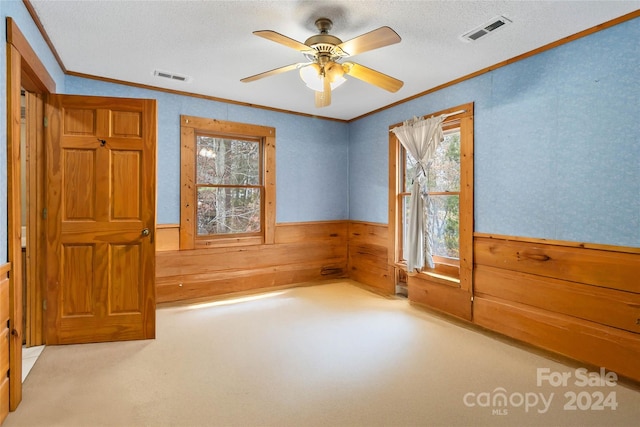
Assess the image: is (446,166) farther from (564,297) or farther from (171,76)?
(171,76)

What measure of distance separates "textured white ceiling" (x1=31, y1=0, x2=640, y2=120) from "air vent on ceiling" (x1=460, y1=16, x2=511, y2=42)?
50 mm

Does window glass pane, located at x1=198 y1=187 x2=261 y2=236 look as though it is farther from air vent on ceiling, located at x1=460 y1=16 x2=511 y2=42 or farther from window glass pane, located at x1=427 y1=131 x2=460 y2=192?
air vent on ceiling, located at x1=460 y1=16 x2=511 y2=42

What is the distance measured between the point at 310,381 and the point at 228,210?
2.70 m

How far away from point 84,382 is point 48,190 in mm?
1563

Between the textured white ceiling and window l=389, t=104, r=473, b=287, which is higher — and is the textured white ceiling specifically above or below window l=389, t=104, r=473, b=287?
above

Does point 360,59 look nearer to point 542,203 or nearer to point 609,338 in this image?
point 542,203

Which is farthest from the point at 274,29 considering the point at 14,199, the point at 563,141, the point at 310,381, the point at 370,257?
the point at 370,257

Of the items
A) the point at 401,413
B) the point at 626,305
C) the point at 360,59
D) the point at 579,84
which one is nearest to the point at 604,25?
the point at 579,84

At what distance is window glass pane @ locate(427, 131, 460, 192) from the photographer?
3705 mm

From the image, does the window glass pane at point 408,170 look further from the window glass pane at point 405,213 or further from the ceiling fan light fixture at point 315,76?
the ceiling fan light fixture at point 315,76

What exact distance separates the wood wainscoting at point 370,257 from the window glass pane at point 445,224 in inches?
30.8

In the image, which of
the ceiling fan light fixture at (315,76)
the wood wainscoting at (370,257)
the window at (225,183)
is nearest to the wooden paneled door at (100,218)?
the window at (225,183)

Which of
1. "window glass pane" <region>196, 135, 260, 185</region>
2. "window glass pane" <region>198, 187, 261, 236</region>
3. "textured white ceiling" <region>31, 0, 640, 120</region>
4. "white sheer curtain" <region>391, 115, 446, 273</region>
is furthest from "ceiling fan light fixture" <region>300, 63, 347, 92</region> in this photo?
"window glass pane" <region>198, 187, 261, 236</region>

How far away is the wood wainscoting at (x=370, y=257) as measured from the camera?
4.60 meters
